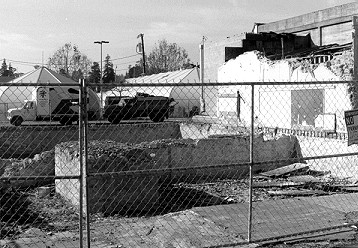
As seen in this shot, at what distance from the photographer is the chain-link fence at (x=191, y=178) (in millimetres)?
6318

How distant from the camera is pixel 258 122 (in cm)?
2152

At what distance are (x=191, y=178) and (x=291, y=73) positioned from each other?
804 cm

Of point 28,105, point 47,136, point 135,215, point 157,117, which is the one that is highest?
point 28,105

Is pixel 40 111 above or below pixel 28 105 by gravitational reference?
below

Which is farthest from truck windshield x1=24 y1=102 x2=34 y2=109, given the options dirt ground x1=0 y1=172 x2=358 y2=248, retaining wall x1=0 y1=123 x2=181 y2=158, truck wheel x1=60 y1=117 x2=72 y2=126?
dirt ground x1=0 y1=172 x2=358 y2=248

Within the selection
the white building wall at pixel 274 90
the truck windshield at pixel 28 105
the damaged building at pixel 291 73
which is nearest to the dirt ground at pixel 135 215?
the damaged building at pixel 291 73

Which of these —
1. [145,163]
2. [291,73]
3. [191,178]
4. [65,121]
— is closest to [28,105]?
[65,121]

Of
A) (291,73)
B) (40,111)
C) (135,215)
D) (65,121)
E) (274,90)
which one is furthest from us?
(40,111)

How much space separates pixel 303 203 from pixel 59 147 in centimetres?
663

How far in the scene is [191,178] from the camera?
47.0 feet

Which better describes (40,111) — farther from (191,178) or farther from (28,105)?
(191,178)

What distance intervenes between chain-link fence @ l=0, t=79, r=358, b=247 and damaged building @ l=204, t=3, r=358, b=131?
0.08 metres

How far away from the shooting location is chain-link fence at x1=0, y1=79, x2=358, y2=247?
20.7 ft

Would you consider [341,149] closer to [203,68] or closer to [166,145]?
[166,145]
